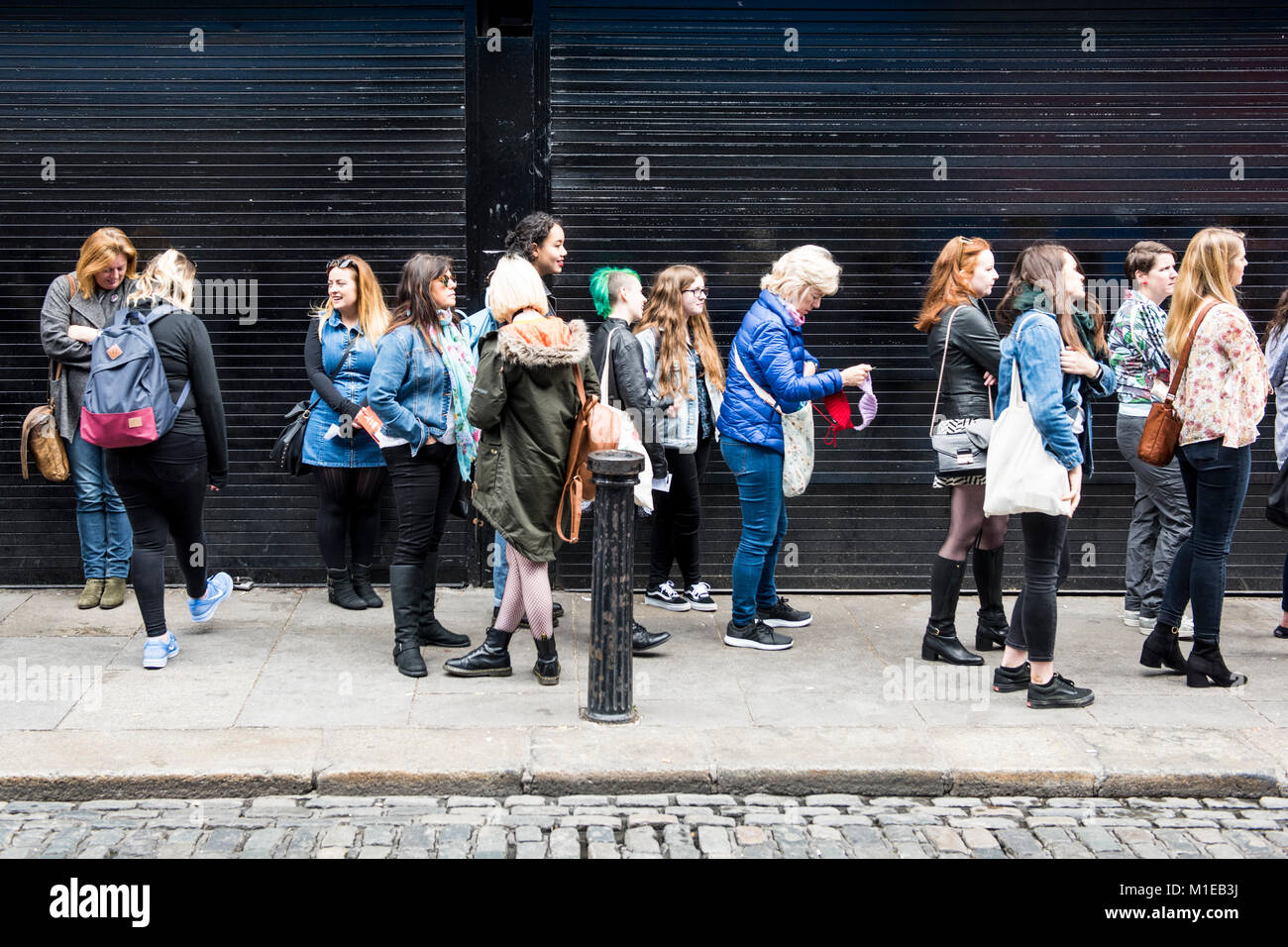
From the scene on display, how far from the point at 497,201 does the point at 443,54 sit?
3.04 ft

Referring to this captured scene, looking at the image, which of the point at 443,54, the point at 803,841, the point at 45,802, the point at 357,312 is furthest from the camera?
the point at 443,54

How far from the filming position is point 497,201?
8414 mm

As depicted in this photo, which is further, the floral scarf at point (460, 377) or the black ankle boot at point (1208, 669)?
the floral scarf at point (460, 377)

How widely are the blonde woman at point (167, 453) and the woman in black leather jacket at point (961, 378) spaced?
139 inches

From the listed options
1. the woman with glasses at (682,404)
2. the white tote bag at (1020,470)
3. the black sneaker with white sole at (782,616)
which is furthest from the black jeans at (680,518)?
the white tote bag at (1020,470)

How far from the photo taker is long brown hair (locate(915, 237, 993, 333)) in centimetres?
677

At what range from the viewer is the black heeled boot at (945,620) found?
6953 mm

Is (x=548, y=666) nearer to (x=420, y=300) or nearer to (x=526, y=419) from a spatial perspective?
(x=526, y=419)

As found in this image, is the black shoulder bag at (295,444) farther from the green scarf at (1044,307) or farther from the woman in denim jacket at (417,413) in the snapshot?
the green scarf at (1044,307)

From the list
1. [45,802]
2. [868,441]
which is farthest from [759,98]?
[45,802]

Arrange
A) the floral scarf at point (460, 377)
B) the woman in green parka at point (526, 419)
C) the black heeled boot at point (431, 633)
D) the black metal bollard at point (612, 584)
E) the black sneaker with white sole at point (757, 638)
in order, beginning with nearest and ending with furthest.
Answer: the black metal bollard at point (612, 584) < the woman in green parka at point (526, 419) < the floral scarf at point (460, 377) < the black heeled boot at point (431, 633) < the black sneaker with white sole at point (757, 638)

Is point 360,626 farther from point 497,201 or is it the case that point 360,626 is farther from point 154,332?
point 497,201

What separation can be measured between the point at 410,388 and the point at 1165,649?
12.9ft

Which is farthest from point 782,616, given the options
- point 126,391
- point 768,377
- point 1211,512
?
point 126,391
